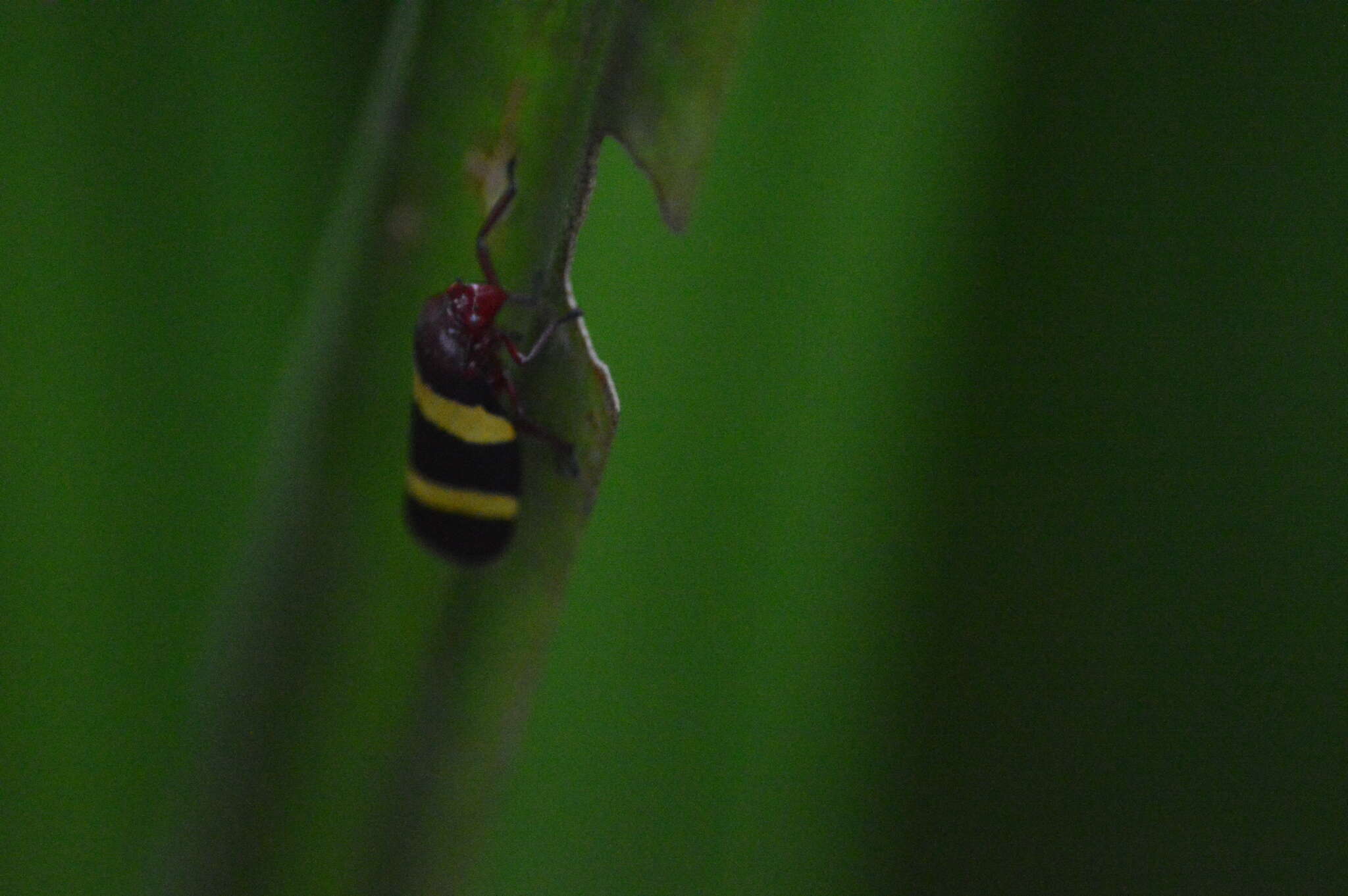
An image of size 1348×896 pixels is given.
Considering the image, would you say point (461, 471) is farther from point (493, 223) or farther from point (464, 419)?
point (493, 223)

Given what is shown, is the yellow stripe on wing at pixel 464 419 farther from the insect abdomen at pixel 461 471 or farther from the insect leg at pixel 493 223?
the insect leg at pixel 493 223

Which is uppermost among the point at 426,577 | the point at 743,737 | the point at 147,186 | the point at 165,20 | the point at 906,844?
the point at 165,20

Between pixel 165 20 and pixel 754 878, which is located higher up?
pixel 165 20

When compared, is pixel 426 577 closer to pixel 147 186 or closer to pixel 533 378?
pixel 533 378

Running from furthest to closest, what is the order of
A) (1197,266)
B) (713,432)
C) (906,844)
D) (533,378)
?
(906,844) < (1197,266) < (713,432) < (533,378)

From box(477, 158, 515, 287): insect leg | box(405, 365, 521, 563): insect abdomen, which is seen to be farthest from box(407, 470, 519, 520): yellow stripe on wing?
box(477, 158, 515, 287): insect leg

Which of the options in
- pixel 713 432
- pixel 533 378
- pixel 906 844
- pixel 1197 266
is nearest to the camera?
pixel 533 378

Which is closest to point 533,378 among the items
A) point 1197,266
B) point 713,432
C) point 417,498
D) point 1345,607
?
point 417,498
